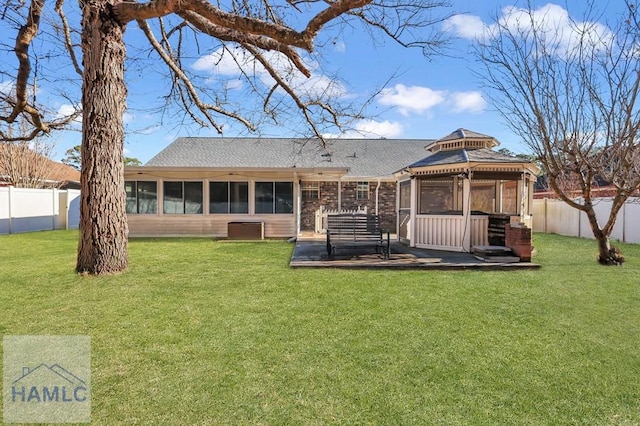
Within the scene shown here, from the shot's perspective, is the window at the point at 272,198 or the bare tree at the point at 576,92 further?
the window at the point at 272,198

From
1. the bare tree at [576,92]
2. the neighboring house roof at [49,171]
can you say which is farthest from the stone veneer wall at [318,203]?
the neighboring house roof at [49,171]

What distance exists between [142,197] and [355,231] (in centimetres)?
870

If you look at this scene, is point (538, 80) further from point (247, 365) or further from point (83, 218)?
point (83, 218)

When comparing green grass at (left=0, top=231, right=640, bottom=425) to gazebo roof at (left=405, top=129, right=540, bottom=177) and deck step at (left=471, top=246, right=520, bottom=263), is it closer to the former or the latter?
deck step at (left=471, top=246, right=520, bottom=263)

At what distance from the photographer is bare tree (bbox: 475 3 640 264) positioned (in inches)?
256

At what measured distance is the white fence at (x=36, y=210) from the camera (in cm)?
1340

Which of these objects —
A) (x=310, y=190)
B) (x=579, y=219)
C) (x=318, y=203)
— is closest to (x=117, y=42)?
(x=310, y=190)

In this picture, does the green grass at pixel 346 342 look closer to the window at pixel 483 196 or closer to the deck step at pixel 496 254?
the deck step at pixel 496 254

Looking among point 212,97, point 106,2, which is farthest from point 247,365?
point 212,97

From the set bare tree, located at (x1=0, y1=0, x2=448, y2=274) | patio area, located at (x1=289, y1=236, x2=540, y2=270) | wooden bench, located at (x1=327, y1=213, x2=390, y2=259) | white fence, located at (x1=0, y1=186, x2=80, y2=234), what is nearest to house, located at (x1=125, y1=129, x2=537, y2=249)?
patio area, located at (x1=289, y1=236, x2=540, y2=270)

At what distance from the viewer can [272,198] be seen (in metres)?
12.5

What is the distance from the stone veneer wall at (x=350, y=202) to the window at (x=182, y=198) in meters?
4.71

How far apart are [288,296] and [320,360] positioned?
1.88 metres

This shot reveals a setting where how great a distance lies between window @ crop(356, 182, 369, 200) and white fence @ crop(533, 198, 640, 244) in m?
7.64
